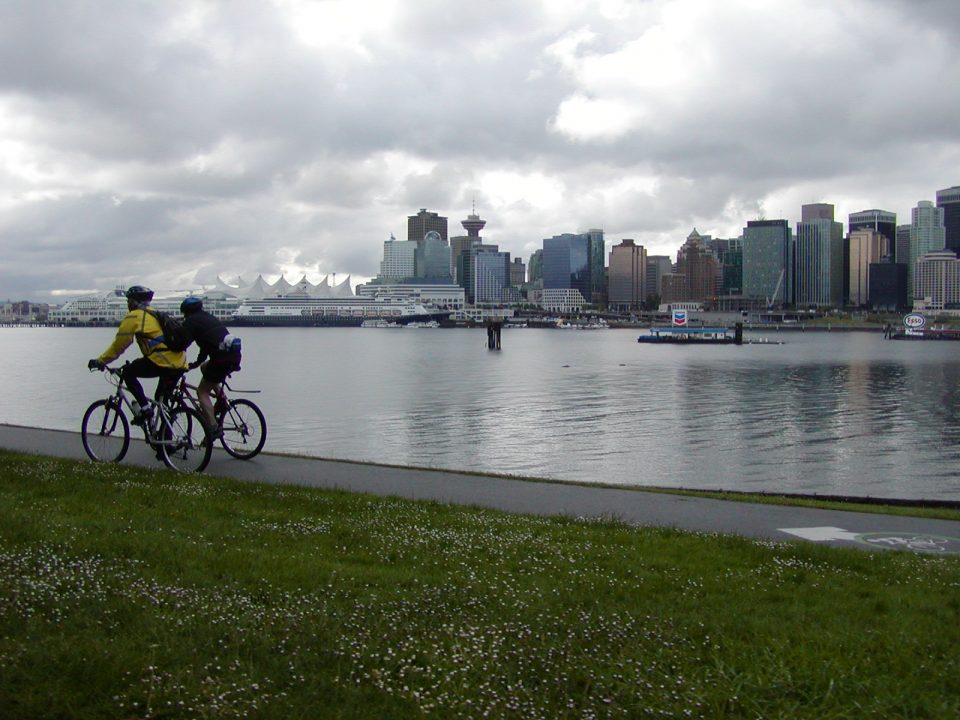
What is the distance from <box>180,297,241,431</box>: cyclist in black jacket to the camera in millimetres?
11805

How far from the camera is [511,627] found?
4.79 metres

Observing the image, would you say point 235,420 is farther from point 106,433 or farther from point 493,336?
point 493,336

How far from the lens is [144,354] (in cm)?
1148

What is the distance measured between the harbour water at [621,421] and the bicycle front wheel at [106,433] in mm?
8375

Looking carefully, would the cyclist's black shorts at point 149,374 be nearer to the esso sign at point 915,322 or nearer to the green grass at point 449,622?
the green grass at point 449,622

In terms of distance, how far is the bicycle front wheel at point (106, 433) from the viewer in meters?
12.0

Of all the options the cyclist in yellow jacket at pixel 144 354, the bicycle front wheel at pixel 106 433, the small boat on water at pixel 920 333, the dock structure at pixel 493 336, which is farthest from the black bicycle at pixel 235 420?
the small boat on water at pixel 920 333

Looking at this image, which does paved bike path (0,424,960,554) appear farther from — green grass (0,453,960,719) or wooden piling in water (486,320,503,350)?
wooden piling in water (486,320,503,350)

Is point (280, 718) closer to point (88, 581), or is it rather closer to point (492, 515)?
point (88, 581)

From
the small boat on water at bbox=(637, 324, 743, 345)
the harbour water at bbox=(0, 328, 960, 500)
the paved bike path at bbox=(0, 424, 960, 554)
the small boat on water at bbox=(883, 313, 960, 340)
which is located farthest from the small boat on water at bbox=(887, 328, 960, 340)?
the paved bike path at bbox=(0, 424, 960, 554)

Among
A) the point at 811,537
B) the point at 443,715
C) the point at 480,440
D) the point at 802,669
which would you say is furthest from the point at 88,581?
the point at 480,440

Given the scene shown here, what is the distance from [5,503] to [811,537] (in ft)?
22.8

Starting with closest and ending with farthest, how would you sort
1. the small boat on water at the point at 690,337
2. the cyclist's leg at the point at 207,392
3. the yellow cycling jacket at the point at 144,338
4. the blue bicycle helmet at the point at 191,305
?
the yellow cycling jacket at the point at 144,338 → the blue bicycle helmet at the point at 191,305 → the cyclist's leg at the point at 207,392 → the small boat on water at the point at 690,337

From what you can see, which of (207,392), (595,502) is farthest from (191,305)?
(595,502)
